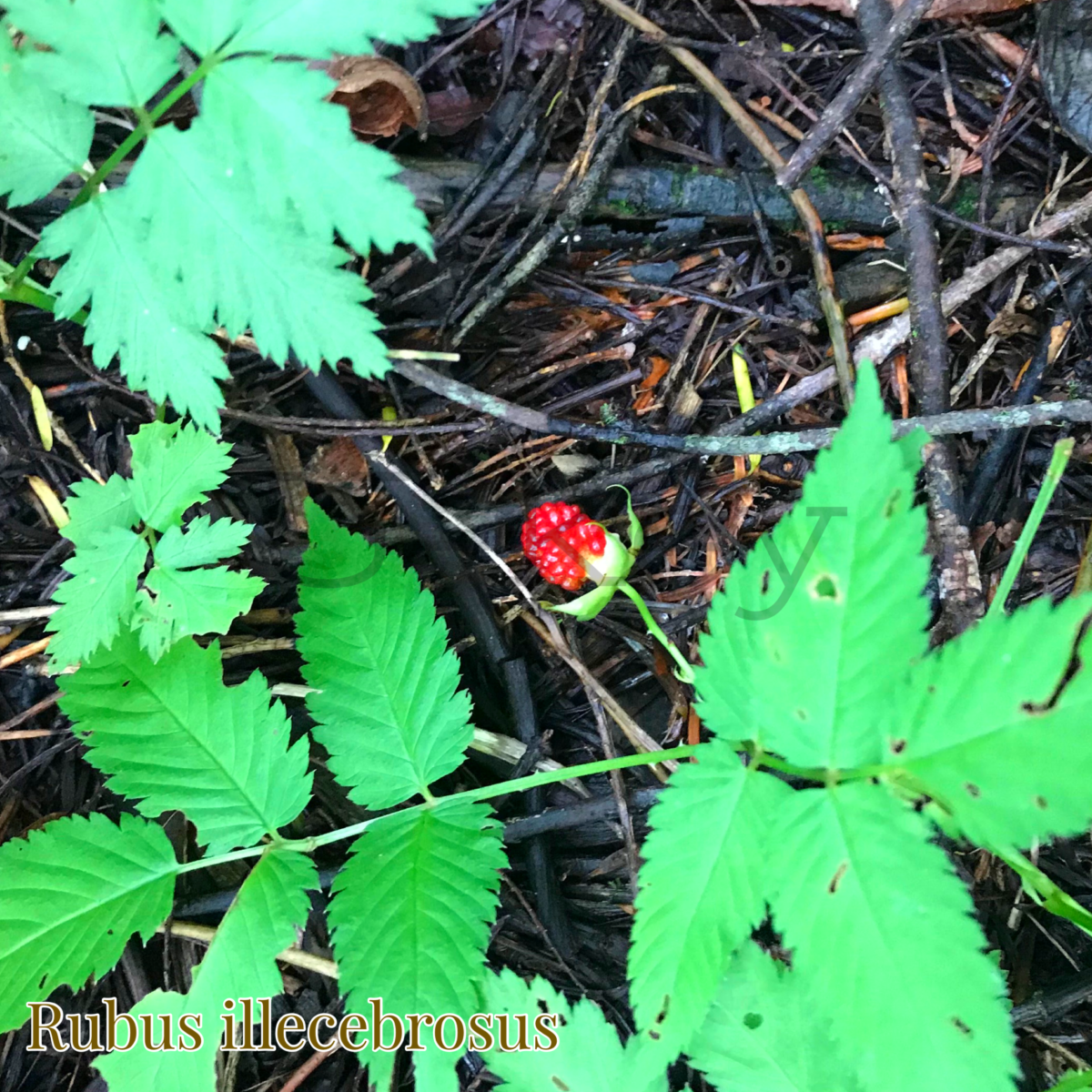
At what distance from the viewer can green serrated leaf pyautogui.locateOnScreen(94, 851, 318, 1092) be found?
1556mm

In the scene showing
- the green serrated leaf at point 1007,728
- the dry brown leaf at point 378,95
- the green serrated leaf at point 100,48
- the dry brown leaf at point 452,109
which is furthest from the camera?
the dry brown leaf at point 452,109

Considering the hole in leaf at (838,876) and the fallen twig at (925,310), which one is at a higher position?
the fallen twig at (925,310)

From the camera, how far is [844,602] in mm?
1103

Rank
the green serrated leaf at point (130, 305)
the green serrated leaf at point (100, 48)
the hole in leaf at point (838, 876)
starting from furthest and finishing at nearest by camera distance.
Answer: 1. the green serrated leaf at point (130, 305)
2. the green serrated leaf at point (100, 48)
3. the hole in leaf at point (838, 876)

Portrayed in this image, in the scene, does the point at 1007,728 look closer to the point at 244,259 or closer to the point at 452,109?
the point at 244,259

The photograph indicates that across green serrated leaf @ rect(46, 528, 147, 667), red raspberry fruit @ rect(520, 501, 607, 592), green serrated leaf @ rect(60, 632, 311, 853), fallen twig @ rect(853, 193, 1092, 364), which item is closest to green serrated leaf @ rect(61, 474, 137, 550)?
green serrated leaf @ rect(46, 528, 147, 667)

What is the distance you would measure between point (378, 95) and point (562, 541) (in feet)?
3.41

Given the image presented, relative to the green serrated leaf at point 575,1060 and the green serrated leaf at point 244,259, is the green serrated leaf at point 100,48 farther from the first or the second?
the green serrated leaf at point 575,1060

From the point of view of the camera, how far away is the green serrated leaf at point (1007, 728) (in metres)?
1.00

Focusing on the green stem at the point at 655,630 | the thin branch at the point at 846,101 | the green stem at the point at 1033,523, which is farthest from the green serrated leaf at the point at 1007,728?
the thin branch at the point at 846,101

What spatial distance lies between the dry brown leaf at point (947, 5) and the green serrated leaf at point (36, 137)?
56.1 inches

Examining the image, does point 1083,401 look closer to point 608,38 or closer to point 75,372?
point 608,38

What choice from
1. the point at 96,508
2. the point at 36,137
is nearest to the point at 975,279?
the point at 36,137


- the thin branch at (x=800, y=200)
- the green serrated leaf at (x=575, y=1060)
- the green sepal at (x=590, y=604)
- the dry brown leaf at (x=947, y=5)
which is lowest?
the green serrated leaf at (x=575, y=1060)
